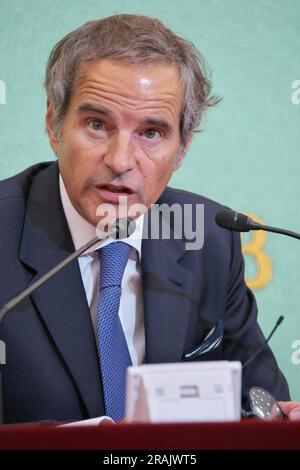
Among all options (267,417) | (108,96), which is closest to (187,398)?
(267,417)

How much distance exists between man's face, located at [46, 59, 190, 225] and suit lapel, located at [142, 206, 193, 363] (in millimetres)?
172

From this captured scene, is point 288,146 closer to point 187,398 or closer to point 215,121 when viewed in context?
point 215,121

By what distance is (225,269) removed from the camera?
2.06 metres

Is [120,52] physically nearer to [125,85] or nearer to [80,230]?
[125,85]

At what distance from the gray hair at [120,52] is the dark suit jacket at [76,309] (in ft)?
0.74

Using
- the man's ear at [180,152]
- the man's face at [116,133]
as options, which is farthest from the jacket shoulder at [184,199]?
the man's face at [116,133]

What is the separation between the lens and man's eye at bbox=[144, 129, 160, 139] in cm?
183

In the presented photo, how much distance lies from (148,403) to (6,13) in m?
1.75

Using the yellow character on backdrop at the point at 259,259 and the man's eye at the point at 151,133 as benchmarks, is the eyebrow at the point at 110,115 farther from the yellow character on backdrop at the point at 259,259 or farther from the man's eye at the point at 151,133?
the yellow character on backdrop at the point at 259,259

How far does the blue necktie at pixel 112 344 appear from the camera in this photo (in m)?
1.71

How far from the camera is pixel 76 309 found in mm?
1770

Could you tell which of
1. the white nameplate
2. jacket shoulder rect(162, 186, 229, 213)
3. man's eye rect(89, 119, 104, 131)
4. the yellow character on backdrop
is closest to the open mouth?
man's eye rect(89, 119, 104, 131)

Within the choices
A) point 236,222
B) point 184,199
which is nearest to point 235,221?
point 236,222

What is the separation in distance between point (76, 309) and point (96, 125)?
1.38 ft
